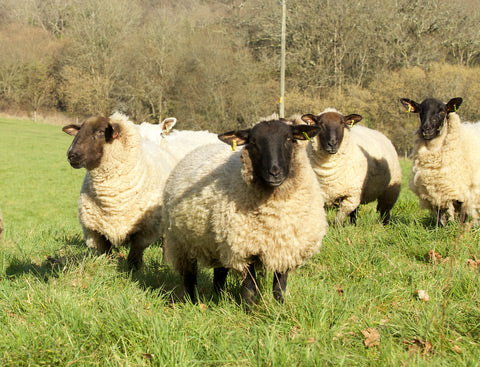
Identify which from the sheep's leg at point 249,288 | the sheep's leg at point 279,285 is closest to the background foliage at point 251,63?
the sheep's leg at point 279,285

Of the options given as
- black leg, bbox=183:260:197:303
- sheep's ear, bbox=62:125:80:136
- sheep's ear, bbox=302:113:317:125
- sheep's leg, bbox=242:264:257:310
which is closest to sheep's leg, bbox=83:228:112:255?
sheep's ear, bbox=62:125:80:136

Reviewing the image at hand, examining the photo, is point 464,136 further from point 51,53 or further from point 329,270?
point 51,53

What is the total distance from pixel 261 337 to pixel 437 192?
4.07 metres

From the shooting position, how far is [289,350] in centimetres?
257

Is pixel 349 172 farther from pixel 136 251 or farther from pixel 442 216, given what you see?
pixel 136 251

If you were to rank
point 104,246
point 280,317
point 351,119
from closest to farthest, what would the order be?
point 280,317, point 104,246, point 351,119

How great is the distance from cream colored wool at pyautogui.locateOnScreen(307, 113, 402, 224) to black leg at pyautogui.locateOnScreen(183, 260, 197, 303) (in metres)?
2.97

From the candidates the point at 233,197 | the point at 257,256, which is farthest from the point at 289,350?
the point at 233,197

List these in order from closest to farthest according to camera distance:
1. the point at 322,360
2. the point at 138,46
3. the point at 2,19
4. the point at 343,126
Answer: the point at 322,360
the point at 343,126
the point at 138,46
the point at 2,19

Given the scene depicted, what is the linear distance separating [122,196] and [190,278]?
1547 millimetres

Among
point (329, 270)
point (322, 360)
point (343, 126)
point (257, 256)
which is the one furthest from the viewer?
point (343, 126)

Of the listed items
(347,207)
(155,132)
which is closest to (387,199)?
(347,207)

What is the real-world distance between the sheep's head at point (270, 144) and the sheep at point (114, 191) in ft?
7.10

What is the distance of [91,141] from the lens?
511cm
